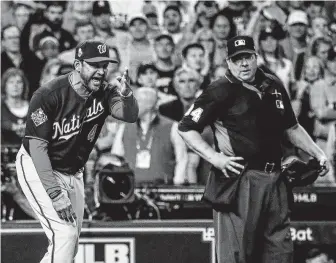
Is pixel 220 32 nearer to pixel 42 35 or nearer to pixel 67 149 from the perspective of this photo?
pixel 42 35

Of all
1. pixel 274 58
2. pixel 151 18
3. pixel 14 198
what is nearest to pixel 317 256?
pixel 274 58

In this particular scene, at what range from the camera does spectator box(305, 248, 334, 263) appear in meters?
5.57

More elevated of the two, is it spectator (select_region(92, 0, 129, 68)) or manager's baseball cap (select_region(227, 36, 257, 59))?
spectator (select_region(92, 0, 129, 68))

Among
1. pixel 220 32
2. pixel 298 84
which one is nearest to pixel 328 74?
pixel 298 84

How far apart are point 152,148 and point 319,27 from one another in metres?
2.17

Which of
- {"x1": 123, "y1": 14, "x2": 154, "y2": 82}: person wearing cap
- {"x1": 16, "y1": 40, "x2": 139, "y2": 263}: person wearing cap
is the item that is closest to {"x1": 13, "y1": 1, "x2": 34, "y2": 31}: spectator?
{"x1": 123, "y1": 14, "x2": 154, "y2": 82}: person wearing cap

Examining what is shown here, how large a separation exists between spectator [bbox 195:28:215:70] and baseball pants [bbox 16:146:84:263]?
333 centimetres

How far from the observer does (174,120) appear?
7.41 metres

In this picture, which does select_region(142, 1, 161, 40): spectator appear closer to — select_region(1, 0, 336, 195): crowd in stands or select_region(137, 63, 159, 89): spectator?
select_region(1, 0, 336, 195): crowd in stands

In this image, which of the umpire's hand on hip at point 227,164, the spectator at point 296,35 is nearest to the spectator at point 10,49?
the spectator at point 296,35

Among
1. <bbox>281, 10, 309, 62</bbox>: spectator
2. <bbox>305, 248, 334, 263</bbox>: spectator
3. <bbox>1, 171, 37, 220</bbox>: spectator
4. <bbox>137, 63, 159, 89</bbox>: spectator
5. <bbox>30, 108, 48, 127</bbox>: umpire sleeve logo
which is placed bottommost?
<bbox>305, 248, 334, 263</bbox>: spectator

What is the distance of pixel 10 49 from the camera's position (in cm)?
744

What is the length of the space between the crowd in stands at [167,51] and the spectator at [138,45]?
0.4 inches

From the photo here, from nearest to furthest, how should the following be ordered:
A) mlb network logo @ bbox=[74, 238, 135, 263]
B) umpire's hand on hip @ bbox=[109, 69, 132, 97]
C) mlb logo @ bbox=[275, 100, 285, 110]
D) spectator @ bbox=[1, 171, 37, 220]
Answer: umpire's hand on hip @ bbox=[109, 69, 132, 97], mlb logo @ bbox=[275, 100, 285, 110], mlb network logo @ bbox=[74, 238, 135, 263], spectator @ bbox=[1, 171, 37, 220]
